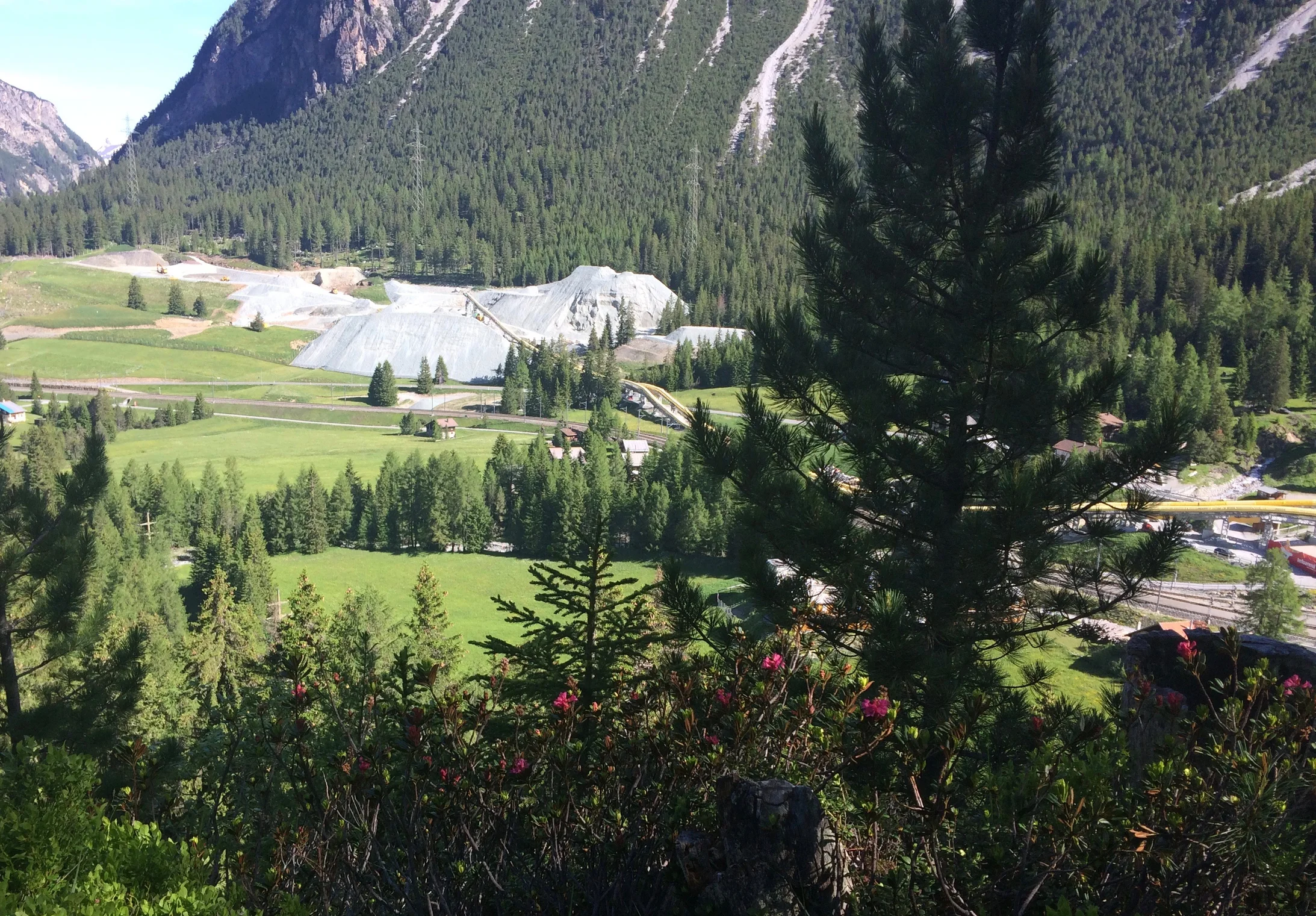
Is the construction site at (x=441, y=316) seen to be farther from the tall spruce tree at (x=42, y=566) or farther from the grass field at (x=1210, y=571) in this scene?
the tall spruce tree at (x=42, y=566)

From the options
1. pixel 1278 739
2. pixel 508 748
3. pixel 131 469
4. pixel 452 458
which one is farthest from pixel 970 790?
pixel 131 469

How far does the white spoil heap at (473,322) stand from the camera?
116812 millimetres

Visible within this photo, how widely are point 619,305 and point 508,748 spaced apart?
5012 inches

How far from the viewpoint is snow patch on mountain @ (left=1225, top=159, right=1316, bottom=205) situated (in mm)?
130375

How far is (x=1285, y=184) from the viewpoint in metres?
133

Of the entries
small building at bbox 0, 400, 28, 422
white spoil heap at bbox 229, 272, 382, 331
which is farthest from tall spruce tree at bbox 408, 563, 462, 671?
white spoil heap at bbox 229, 272, 382, 331

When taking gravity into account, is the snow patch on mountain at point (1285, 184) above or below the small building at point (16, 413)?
above

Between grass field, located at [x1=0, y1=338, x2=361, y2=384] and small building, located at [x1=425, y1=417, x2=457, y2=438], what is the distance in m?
28.7

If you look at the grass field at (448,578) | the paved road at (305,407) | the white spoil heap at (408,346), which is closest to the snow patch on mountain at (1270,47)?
the white spoil heap at (408,346)

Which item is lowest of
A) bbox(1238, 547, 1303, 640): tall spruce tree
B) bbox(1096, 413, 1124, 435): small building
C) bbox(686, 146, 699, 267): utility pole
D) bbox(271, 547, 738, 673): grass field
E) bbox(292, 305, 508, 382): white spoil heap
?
bbox(271, 547, 738, 673): grass field

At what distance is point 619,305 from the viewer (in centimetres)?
13112

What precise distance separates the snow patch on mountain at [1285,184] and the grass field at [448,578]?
399 feet

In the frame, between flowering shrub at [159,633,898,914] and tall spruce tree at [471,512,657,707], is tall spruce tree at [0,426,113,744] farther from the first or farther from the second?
flowering shrub at [159,633,898,914]

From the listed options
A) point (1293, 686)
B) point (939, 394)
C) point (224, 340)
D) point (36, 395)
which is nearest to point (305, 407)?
point (36, 395)
